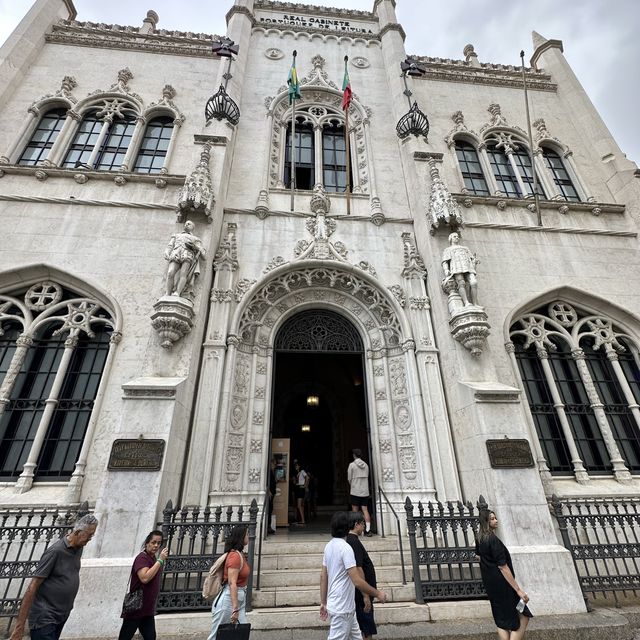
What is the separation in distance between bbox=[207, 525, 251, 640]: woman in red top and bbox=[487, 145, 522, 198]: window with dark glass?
13590 millimetres

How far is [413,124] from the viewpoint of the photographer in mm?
11992

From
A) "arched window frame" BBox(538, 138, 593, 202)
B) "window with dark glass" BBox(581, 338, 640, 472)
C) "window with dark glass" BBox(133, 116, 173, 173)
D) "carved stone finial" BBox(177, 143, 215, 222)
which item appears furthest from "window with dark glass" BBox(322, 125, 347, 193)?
"window with dark glass" BBox(581, 338, 640, 472)

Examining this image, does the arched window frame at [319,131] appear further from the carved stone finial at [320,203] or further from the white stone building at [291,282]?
the carved stone finial at [320,203]

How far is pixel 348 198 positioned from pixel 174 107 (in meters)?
7.52

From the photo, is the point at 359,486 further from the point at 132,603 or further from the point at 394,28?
the point at 394,28

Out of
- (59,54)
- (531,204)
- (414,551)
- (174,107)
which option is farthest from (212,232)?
(59,54)

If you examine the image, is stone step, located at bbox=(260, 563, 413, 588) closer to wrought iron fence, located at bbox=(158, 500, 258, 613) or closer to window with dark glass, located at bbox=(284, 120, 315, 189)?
wrought iron fence, located at bbox=(158, 500, 258, 613)

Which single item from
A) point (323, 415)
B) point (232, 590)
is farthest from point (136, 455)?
point (323, 415)

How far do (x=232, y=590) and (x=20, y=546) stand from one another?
→ 4612mm

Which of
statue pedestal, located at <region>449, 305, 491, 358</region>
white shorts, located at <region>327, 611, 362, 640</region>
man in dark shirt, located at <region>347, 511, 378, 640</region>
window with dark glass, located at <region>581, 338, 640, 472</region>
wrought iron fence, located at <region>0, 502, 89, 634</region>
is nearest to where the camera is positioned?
→ white shorts, located at <region>327, 611, 362, 640</region>

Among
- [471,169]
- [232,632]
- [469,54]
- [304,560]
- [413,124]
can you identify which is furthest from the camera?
[469,54]

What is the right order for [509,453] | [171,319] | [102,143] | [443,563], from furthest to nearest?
[102,143] → [171,319] → [509,453] → [443,563]

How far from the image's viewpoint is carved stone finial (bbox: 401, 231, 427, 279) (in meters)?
9.88

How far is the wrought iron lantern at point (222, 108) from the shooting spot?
11.3m
